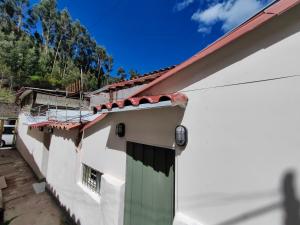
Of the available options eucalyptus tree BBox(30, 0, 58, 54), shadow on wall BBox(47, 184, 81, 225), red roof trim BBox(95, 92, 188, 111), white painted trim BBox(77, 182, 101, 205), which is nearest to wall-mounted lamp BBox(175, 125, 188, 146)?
red roof trim BBox(95, 92, 188, 111)

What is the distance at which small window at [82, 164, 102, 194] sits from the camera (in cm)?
643

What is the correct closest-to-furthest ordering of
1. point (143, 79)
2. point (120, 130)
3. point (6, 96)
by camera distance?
point (120, 130) → point (143, 79) → point (6, 96)

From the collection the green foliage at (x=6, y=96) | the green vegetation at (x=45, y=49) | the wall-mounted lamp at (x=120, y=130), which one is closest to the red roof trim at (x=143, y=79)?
the wall-mounted lamp at (x=120, y=130)

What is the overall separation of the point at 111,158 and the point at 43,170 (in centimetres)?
901

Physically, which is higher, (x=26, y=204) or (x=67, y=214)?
(x=67, y=214)

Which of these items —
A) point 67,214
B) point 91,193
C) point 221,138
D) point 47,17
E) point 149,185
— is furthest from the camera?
point 47,17

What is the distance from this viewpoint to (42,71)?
36.2m

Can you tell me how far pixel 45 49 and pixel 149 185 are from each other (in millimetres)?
50972

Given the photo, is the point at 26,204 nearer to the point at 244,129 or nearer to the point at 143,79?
the point at 143,79

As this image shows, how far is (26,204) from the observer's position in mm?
9047

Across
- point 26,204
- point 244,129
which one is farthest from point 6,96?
point 244,129

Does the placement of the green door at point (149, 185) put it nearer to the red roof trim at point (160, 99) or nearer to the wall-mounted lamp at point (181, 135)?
the wall-mounted lamp at point (181, 135)

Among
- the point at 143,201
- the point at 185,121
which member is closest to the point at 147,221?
the point at 143,201

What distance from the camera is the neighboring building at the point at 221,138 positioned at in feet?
7.55
